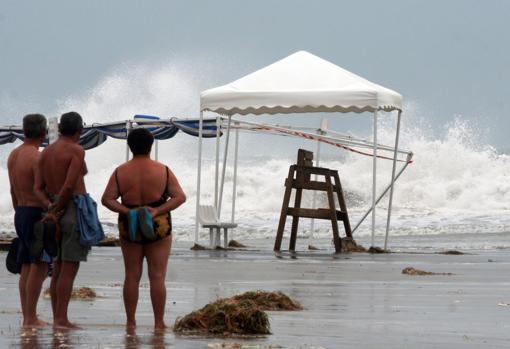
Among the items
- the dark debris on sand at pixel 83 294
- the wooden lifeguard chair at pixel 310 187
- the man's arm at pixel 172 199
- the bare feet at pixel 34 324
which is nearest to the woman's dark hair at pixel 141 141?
the man's arm at pixel 172 199

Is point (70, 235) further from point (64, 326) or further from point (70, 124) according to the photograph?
point (70, 124)

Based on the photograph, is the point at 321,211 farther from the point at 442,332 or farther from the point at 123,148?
the point at 123,148

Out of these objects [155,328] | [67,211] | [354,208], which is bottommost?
[354,208]

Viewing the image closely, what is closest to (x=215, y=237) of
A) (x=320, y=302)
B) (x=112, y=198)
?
(x=320, y=302)

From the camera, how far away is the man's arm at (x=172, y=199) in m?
8.80

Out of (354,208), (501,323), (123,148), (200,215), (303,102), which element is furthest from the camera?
(123,148)

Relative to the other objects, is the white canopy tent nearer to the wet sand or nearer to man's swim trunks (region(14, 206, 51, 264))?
the wet sand

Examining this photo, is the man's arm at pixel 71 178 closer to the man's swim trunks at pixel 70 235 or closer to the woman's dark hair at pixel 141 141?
the man's swim trunks at pixel 70 235

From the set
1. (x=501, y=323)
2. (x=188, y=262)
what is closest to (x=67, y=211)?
(x=501, y=323)

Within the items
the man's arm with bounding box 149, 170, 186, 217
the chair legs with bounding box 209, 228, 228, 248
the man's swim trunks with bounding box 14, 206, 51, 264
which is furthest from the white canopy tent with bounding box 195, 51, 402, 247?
the man's arm with bounding box 149, 170, 186, 217

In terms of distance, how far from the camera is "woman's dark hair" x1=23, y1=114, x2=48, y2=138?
31.4 ft

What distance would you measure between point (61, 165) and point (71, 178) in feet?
0.52

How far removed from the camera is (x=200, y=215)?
22312mm

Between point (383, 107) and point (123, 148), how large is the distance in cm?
3629
